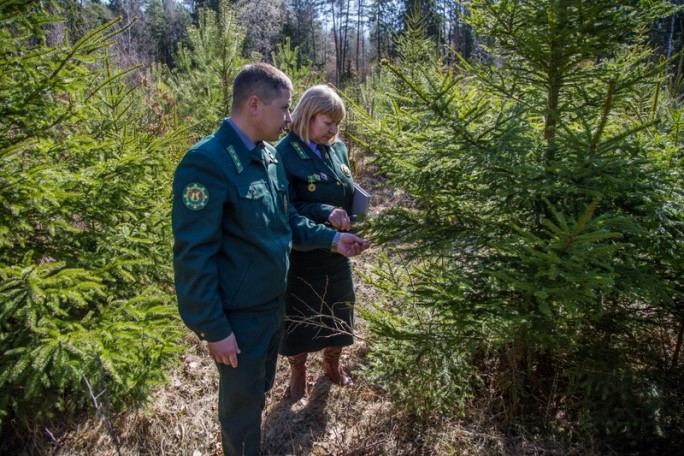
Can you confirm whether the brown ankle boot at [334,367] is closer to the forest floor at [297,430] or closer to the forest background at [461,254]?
the forest floor at [297,430]

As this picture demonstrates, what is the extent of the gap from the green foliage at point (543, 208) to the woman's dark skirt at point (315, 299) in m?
0.41

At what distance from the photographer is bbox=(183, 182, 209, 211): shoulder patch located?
5.85 feet

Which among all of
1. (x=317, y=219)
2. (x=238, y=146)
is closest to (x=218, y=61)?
(x=317, y=219)

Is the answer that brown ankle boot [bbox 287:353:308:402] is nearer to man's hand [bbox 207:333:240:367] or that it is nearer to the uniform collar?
man's hand [bbox 207:333:240:367]

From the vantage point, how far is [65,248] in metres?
2.68

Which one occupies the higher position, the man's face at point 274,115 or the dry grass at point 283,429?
the man's face at point 274,115

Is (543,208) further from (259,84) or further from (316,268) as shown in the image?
(259,84)

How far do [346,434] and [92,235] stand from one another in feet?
7.17

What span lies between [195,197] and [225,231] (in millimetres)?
244

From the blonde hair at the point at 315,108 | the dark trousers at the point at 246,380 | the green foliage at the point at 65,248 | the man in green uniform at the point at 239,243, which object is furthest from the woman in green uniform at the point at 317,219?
the green foliage at the point at 65,248

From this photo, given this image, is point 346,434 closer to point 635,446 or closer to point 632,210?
point 635,446

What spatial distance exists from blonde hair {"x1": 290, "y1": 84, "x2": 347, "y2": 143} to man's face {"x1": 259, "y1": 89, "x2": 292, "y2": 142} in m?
0.54

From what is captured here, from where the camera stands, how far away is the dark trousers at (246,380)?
6.64 feet

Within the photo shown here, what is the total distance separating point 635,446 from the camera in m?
2.42
